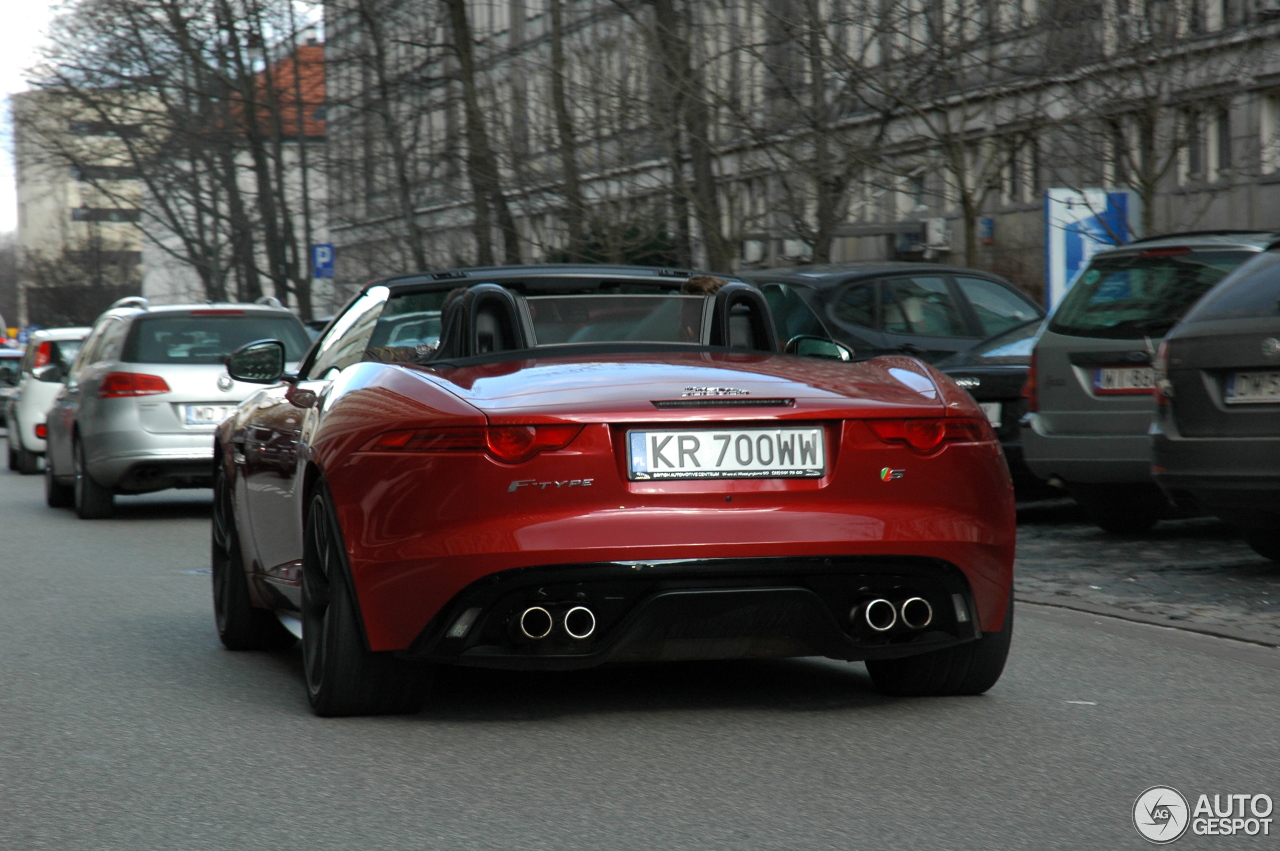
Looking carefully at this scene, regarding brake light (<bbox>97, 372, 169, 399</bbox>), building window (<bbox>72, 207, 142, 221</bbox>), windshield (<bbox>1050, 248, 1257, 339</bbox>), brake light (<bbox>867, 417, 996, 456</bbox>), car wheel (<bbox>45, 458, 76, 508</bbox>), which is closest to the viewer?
brake light (<bbox>867, 417, 996, 456</bbox>)

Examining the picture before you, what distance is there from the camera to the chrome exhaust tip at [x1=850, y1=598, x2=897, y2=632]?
529cm

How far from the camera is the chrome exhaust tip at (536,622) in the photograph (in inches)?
201

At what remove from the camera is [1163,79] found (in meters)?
18.1

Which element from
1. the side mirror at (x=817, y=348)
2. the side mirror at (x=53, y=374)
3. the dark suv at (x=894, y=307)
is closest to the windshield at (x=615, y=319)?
the side mirror at (x=817, y=348)

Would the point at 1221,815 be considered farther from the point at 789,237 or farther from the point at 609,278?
the point at 789,237

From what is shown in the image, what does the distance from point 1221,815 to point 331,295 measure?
3534 cm

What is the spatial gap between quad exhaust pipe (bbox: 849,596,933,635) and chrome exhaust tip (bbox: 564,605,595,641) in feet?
2.41

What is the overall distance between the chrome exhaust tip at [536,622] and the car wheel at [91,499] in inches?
406

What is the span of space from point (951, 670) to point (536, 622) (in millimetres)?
1494

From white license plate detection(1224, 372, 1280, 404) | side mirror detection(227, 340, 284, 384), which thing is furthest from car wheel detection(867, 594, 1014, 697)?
white license plate detection(1224, 372, 1280, 404)

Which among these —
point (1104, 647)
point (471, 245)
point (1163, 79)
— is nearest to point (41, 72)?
point (471, 245)

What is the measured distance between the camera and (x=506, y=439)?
5066 millimetres

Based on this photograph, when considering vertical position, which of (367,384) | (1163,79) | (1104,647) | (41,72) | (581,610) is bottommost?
(1104,647)

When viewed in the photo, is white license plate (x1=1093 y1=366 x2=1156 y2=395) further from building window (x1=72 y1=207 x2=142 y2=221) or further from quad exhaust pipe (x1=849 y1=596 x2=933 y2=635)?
building window (x1=72 y1=207 x2=142 y2=221)
